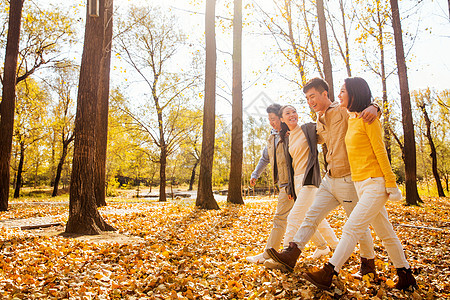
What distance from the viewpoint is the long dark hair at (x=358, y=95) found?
2.87 meters

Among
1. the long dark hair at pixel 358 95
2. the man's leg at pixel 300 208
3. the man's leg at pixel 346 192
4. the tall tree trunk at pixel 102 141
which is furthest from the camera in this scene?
the tall tree trunk at pixel 102 141

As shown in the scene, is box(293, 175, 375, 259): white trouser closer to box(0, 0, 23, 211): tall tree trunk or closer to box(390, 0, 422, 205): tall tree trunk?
box(390, 0, 422, 205): tall tree trunk

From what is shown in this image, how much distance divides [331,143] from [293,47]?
1418cm

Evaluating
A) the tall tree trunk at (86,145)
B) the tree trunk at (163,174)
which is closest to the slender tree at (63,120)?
the tree trunk at (163,174)

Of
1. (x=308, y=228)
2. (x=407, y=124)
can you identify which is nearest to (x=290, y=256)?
(x=308, y=228)

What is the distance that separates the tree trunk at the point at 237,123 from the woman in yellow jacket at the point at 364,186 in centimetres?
906

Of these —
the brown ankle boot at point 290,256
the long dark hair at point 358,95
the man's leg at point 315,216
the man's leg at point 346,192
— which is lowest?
the brown ankle boot at point 290,256

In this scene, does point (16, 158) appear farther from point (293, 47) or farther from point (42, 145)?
point (293, 47)

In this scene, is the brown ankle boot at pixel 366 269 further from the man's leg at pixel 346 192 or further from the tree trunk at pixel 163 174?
the tree trunk at pixel 163 174

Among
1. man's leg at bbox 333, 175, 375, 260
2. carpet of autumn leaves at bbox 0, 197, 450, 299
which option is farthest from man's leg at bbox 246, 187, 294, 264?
man's leg at bbox 333, 175, 375, 260

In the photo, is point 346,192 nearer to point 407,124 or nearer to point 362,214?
point 362,214

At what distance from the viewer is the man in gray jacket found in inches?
156

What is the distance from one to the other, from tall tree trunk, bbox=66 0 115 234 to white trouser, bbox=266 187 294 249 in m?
3.64

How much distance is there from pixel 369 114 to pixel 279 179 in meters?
1.78
